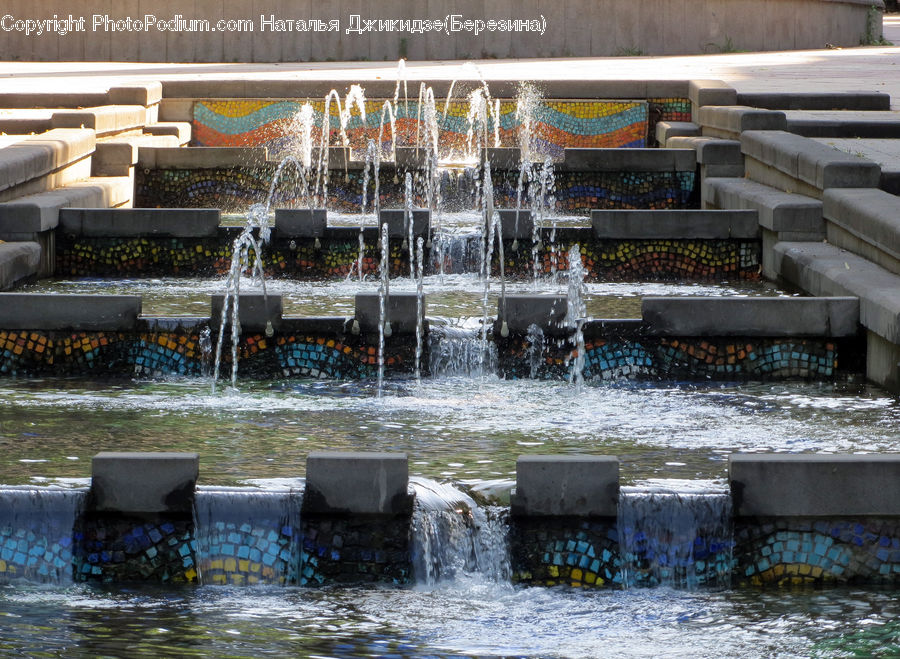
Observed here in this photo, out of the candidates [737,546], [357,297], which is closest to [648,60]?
[357,297]

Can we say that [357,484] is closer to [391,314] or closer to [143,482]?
[143,482]

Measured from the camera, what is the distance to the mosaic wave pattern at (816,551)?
6.54 meters

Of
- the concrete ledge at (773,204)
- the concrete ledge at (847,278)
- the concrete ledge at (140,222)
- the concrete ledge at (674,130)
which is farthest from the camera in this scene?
the concrete ledge at (674,130)

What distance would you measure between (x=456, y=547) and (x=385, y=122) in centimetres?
1087

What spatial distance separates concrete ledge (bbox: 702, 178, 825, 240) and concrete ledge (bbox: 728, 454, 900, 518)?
5.17 meters

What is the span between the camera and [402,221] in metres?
12.3

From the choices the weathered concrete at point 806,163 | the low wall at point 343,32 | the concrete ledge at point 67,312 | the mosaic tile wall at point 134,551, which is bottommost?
the mosaic tile wall at point 134,551

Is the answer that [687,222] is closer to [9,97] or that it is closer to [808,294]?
[808,294]

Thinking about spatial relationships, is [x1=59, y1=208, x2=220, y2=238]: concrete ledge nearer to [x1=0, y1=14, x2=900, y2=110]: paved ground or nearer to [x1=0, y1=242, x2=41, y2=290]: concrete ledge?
[x1=0, y1=242, x2=41, y2=290]: concrete ledge

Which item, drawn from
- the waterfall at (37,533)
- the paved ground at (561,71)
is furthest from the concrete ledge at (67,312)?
the paved ground at (561,71)

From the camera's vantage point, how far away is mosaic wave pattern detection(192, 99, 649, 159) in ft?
54.8

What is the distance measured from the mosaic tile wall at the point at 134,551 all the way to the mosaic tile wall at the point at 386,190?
8.58 m

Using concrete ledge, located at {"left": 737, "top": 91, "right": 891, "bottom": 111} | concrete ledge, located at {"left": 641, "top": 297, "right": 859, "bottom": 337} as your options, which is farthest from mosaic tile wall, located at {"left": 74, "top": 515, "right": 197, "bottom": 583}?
concrete ledge, located at {"left": 737, "top": 91, "right": 891, "bottom": 111}

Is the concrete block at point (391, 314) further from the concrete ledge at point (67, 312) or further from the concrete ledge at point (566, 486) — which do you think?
the concrete ledge at point (566, 486)
